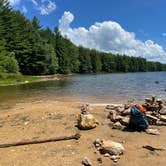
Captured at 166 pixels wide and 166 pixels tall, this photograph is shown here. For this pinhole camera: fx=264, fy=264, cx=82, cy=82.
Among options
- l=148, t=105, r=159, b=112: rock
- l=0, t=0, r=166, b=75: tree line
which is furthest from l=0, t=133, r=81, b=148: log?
l=0, t=0, r=166, b=75: tree line

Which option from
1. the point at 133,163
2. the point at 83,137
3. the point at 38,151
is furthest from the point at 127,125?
the point at 38,151

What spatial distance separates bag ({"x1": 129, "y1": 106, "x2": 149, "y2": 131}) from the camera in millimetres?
10779

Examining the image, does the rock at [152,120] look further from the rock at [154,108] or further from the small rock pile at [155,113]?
the rock at [154,108]

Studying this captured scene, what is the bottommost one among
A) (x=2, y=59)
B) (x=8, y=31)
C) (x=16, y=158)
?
(x=16, y=158)

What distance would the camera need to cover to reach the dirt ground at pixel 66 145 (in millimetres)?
7922

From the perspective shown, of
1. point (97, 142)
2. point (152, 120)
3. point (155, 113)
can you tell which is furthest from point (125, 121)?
Result: point (155, 113)

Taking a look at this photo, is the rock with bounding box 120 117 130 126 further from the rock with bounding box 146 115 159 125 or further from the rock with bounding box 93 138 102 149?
the rock with bounding box 93 138 102 149

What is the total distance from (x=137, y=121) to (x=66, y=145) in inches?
130

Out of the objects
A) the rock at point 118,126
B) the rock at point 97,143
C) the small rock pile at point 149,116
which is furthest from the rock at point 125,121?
the rock at point 97,143

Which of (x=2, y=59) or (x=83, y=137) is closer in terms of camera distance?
(x=83, y=137)

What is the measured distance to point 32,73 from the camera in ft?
237

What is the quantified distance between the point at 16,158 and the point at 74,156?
1.80 metres

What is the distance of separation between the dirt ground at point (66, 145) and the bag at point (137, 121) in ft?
1.11

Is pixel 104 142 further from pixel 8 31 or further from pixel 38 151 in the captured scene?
pixel 8 31
